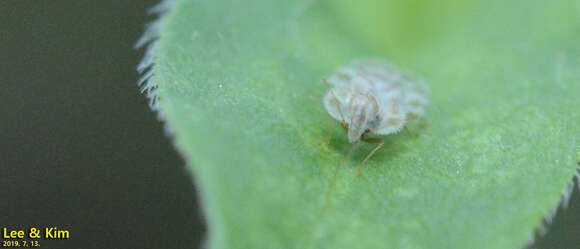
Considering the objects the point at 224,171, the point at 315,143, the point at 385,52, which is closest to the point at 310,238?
the point at 224,171

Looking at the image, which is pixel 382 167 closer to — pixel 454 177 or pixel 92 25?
pixel 454 177

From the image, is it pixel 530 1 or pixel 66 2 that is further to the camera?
pixel 66 2

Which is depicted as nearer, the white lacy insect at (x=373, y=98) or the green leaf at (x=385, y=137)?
the green leaf at (x=385, y=137)

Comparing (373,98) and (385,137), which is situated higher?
(373,98)

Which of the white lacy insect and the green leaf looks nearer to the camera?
the green leaf
